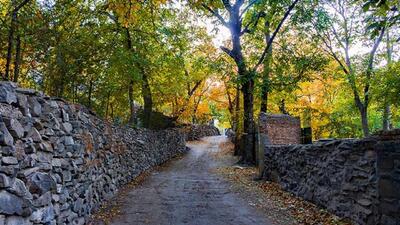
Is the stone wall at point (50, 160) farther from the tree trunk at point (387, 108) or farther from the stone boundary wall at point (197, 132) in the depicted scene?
the stone boundary wall at point (197, 132)

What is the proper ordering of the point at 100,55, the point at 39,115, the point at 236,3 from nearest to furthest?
the point at 39,115, the point at 100,55, the point at 236,3

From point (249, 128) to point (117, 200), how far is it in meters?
8.57

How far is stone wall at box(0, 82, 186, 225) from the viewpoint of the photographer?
149 inches

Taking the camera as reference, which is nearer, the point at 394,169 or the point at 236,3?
the point at 394,169

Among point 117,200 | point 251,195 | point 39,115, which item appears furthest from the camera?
point 251,195

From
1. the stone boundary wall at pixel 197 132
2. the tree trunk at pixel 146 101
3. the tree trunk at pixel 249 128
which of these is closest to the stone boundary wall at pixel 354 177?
the tree trunk at pixel 249 128

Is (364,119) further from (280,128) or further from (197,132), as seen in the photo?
(197,132)

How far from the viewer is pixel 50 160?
16.4ft

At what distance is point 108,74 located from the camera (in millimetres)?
11328

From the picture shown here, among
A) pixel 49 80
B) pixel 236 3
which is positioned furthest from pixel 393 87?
pixel 49 80

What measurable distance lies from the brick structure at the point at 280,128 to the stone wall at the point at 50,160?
620 centimetres

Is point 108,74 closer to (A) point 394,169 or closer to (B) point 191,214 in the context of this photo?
(B) point 191,214

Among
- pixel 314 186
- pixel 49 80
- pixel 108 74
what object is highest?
pixel 108 74

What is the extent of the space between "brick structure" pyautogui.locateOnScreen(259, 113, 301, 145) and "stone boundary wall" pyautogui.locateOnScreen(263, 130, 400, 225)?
14.0 feet
